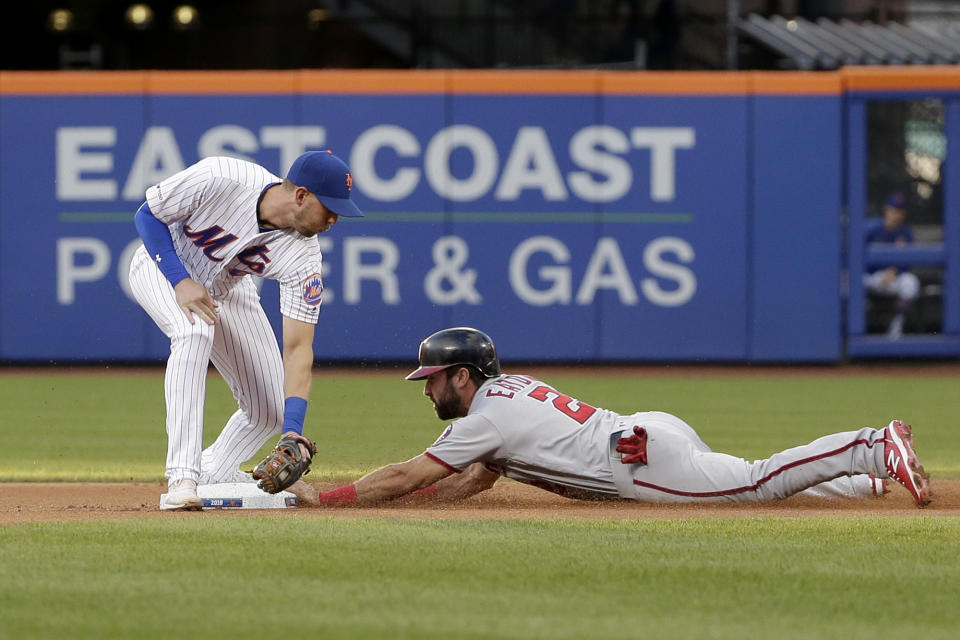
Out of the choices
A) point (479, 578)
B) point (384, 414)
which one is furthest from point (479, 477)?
point (384, 414)

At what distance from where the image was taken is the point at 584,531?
17.5 feet

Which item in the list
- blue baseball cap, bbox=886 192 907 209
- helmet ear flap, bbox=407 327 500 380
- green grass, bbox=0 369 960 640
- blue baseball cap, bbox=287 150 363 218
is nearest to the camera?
green grass, bbox=0 369 960 640

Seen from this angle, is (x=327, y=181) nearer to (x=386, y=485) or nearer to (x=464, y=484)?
(x=386, y=485)

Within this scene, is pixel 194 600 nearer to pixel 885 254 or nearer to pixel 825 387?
pixel 825 387

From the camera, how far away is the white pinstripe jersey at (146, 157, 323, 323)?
5.91 metres

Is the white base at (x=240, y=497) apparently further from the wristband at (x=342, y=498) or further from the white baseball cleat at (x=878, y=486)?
the white baseball cleat at (x=878, y=486)

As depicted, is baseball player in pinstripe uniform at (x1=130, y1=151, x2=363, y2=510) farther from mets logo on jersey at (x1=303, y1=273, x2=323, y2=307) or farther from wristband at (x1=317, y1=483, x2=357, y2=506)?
wristband at (x1=317, y1=483, x2=357, y2=506)

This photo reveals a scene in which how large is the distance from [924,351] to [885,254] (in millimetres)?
1099

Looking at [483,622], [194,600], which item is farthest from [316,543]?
[483,622]

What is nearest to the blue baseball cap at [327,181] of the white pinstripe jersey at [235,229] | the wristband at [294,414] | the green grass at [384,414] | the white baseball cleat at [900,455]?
the white pinstripe jersey at [235,229]

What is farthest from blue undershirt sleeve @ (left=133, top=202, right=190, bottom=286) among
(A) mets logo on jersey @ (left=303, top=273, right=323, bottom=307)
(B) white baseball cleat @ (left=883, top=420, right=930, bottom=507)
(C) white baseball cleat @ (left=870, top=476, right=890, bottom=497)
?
(C) white baseball cleat @ (left=870, top=476, right=890, bottom=497)

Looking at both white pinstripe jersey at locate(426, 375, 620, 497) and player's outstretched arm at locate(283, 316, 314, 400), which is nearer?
white pinstripe jersey at locate(426, 375, 620, 497)

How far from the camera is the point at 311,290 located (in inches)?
234

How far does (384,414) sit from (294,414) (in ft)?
16.2
